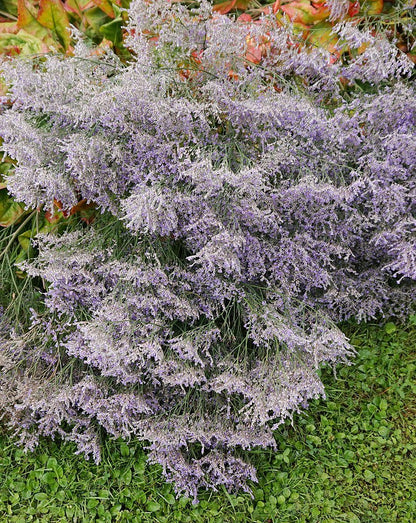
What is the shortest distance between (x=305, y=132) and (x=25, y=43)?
1347 millimetres

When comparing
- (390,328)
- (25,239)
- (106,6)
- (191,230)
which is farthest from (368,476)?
(106,6)

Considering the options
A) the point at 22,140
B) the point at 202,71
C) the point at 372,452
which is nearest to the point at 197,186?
the point at 202,71

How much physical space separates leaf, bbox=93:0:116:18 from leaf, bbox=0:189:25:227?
0.95 meters

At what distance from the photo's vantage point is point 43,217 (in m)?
2.42

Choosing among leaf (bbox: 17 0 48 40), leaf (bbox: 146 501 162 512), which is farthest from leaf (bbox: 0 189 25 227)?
leaf (bbox: 146 501 162 512)

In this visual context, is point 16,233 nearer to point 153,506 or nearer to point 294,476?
point 153,506

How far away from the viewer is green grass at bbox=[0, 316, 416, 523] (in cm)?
207

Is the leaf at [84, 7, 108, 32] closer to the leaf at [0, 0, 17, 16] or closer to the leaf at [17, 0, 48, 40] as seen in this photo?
the leaf at [17, 0, 48, 40]

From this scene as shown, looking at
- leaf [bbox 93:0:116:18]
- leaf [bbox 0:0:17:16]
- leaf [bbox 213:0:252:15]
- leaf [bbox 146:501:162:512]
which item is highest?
leaf [bbox 213:0:252:15]

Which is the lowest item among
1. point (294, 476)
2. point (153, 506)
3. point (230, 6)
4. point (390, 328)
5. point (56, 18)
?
point (153, 506)

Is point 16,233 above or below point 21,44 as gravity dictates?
below

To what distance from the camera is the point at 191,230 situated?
6.40 ft

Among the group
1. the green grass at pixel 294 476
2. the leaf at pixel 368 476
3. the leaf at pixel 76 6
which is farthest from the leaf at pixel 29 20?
the leaf at pixel 368 476

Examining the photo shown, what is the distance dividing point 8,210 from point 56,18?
2.96 feet
